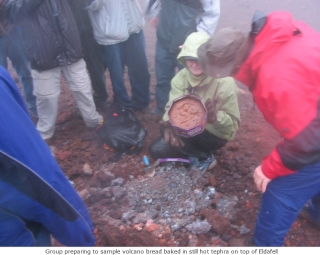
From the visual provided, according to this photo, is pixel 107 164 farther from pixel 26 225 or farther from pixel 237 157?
pixel 26 225

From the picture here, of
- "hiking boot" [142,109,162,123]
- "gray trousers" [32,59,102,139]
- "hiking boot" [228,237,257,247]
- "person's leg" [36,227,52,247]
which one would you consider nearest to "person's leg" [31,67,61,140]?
"gray trousers" [32,59,102,139]

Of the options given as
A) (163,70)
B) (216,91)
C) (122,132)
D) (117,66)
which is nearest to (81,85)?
(117,66)

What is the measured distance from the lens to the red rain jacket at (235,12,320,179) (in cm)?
160

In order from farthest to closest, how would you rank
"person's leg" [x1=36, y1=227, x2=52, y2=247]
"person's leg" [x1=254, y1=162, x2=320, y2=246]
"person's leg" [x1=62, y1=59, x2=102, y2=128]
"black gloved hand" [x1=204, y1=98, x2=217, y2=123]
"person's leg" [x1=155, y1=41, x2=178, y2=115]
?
"person's leg" [x1=155, y1=41, x2=178, y2=115] < "person's leg" [x1=62, y1=59, x2=102, y2=128] < "black gloved hand" [x1=204, y1=98, x2=217, y2=123] < "person's leg" [x1=254, y1=162, x2=320, y2=246] < "person's leg" [x1=36, y1=227, x2=52, y2=247]

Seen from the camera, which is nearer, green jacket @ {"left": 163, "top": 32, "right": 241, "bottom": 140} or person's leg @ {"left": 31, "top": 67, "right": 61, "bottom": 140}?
green jacket @ {"left": 163, "top": 32, "right": 241, "bottom": 140}

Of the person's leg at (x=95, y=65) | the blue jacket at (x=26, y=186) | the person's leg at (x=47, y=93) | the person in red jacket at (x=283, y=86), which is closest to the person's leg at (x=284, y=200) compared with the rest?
the person in red jacket at (x=283, y=86)

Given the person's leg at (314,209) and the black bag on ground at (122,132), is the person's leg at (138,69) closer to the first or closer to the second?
the black bag on ground at (122,132)

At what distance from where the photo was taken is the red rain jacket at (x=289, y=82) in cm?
160

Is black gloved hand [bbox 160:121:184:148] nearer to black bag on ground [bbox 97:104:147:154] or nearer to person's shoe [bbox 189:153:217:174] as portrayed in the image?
person's shoe [bbox 189:153:217:174]

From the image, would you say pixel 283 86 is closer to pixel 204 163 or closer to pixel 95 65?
pixel 204 163

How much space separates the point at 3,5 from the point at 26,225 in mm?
2552

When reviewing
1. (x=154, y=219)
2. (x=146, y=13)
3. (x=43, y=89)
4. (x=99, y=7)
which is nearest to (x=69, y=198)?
(x=154, y=219)

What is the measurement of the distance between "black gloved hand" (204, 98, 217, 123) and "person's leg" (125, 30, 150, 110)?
4.58 feet

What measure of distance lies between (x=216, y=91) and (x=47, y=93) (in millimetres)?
1840
